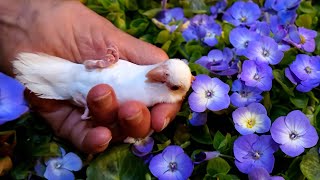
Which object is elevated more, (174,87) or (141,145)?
(174,87)

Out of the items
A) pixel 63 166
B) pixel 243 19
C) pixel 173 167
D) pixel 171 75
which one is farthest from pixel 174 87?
pixel 243 19

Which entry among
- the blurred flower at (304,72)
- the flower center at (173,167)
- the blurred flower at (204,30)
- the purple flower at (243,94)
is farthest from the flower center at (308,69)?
the flower center at (173,167)

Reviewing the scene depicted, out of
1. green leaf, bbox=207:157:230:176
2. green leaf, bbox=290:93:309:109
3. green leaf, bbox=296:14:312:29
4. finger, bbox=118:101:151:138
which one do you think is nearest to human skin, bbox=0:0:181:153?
finger, bbox=118:101:151:138

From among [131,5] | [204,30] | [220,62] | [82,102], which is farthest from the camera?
[131,5]

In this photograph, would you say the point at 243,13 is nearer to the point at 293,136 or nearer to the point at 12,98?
the point at 293,136

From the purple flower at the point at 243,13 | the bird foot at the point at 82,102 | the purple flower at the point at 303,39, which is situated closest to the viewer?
the bird foot at the point at 82,102

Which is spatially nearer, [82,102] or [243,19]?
[82,102]

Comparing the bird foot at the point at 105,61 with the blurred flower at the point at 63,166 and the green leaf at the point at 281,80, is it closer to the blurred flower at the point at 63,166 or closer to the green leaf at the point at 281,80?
the blurred flower at the point at 63,166
